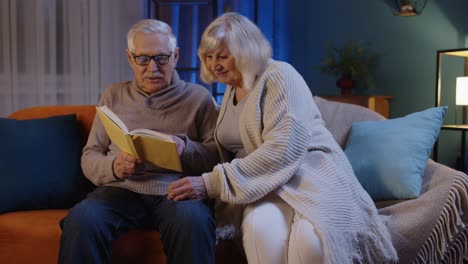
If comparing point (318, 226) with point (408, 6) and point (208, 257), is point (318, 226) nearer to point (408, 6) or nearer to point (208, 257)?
point (208, 257)

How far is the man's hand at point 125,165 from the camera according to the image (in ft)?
5.08

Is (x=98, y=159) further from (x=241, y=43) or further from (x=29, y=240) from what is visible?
(x=241, y=43)

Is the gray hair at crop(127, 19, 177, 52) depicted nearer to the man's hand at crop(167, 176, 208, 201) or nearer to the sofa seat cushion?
the man's hand at crop(167, 176, 208, 201)

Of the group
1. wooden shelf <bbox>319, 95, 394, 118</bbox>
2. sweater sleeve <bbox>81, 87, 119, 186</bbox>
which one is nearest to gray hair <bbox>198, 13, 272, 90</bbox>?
sweater sleeve <bbox>81, 87, 119, 186</bbox>

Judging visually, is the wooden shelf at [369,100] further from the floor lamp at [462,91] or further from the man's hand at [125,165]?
the man's hand at [125,165]

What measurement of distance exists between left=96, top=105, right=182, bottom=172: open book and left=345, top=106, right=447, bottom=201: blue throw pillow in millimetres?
702

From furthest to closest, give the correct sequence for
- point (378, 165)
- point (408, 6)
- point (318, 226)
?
point (408, 6)
point (378, 165)
point (318, 226)

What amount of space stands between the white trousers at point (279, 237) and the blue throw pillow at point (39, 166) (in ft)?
2.66

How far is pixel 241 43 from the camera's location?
5.00 feet

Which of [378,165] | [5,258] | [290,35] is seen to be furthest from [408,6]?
[5,258]

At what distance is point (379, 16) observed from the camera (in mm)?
3689

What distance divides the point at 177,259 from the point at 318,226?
398mm

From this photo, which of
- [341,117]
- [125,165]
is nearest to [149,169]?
[125,165]

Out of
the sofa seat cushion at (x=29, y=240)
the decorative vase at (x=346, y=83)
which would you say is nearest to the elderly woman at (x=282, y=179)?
the sofa seat cushion at (x=29, y=240)
